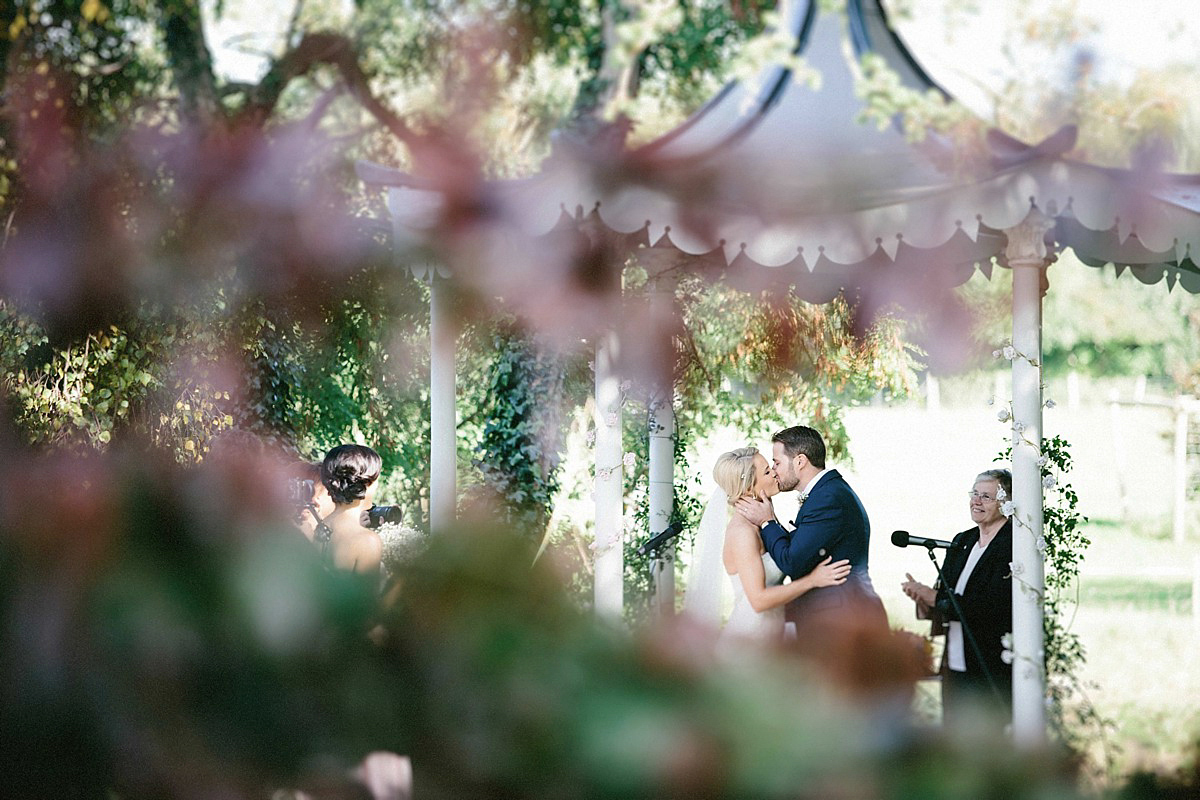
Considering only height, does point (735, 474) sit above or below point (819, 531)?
above

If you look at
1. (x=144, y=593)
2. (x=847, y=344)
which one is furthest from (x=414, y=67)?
(x=847, y=344)

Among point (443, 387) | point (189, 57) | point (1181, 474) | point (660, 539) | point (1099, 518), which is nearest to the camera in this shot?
point (189, 57)

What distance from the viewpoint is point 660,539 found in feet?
17.1

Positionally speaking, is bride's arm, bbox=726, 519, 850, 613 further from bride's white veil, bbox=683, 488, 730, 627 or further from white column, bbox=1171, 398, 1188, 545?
white column, bbox=1171, 398, 1188, 545

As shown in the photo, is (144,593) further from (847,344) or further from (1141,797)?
(847,344)

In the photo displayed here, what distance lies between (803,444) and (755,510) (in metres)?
0.47

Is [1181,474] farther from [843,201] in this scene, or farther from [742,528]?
[843,201]

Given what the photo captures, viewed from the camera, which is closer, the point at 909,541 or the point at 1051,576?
the point at 909,541

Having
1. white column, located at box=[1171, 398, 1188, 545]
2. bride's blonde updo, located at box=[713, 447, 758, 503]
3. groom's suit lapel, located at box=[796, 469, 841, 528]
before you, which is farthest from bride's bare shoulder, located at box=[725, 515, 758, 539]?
white column, located at box=[1171, 398, 1188, 545]

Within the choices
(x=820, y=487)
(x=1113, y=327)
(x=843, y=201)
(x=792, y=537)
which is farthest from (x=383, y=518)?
(x=1113, y=327)

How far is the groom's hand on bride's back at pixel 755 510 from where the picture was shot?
3883 millimetres

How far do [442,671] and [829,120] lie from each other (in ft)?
9.84

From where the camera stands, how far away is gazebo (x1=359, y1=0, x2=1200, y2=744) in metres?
2.41

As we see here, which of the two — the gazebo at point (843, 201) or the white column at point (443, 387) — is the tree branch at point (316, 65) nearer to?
the gazebo at point (843, 201)
